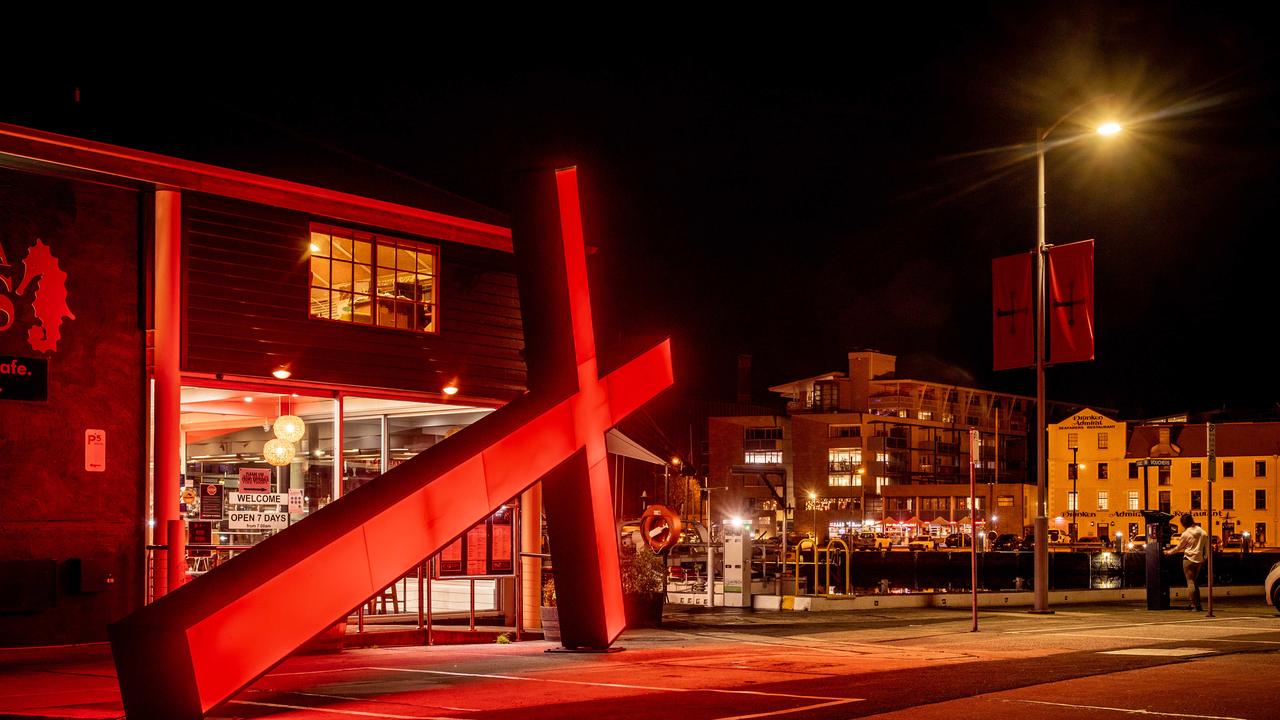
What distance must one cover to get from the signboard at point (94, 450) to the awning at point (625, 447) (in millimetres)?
8252

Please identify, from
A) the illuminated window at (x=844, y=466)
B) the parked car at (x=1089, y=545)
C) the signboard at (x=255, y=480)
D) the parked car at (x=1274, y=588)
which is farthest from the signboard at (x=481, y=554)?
the illuminated window at (x=844, y=466)

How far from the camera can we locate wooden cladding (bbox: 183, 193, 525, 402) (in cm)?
1536

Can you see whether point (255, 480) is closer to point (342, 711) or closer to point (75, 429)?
point (75, 429)

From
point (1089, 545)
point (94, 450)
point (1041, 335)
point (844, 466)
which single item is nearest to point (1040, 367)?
point (1041, 335)

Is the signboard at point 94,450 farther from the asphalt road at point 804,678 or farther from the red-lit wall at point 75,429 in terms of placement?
the asphalt road at point 804,678

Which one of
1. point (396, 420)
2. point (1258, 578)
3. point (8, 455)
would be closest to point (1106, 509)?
point (1258, 578)

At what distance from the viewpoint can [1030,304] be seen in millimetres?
21906

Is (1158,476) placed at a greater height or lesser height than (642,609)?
lesser

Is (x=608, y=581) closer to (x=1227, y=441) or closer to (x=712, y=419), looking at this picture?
(x=712, y=419)

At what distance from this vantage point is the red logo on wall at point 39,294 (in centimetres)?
1364

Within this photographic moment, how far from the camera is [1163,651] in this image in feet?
46.9

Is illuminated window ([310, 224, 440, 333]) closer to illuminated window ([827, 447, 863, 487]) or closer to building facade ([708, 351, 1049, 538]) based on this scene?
building facade ([708, 351, 1049, 538])

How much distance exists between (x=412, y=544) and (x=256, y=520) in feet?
27.2

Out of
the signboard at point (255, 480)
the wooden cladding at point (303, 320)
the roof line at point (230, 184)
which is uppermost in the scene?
the roof line at point (230, 184)
